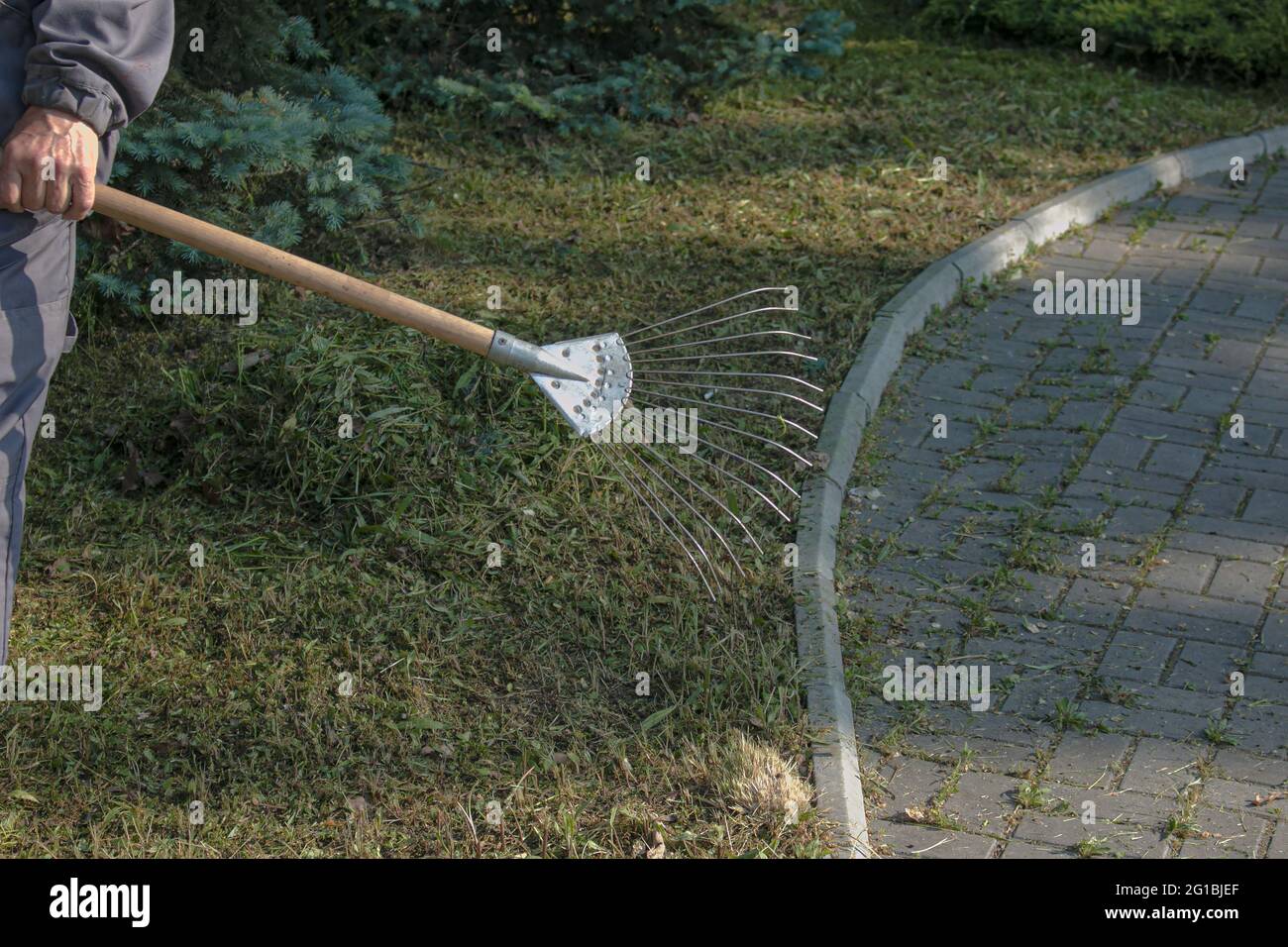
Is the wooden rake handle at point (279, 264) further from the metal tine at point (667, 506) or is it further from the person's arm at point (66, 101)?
the metal tine at point (667, 506)

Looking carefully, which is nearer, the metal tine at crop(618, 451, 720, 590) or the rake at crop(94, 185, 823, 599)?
Result: the rake at crop(94, 185, 823, 599)

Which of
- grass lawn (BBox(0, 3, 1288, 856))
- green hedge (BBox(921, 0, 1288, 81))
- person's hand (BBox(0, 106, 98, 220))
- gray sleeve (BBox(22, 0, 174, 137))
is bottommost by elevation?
grass lawn (BBox(0, 3, 1288, 856))

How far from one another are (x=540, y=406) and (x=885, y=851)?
7.32ft

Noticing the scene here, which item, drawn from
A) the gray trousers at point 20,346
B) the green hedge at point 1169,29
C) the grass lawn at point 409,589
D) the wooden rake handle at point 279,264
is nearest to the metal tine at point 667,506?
the grass lawn at point 409,589

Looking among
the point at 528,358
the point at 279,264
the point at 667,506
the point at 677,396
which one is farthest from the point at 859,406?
the point at 279,264

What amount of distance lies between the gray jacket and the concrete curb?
2536 millimetres

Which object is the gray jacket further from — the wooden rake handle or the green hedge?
the green hedge

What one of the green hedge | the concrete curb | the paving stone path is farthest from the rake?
the green hedge

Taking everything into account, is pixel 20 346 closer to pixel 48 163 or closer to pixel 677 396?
pixel 48 163

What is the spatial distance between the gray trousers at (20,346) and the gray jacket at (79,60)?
1.9 inches

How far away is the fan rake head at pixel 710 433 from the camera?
4391mm

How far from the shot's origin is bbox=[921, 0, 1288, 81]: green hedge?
9.41m

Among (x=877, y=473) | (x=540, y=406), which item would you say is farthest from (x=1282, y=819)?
(x=540, y=406)

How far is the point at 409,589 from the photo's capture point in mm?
4566
